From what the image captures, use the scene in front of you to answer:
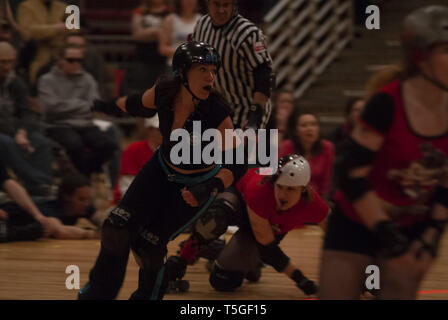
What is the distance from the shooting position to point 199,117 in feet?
11.0

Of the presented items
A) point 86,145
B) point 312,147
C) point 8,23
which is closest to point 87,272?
point 86,145

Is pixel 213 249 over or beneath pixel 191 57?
beneath

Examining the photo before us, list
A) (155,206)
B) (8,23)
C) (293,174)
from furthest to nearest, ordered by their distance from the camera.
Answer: (8,23) → (293,174) → (155,206)

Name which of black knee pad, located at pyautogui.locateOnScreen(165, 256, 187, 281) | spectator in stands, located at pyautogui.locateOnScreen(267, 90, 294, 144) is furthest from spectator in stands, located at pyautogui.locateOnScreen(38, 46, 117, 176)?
black knee pad, located at pyautogui.locateOnScreen(165, 256, 187, 281)

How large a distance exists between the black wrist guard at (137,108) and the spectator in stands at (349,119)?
2715 millimetres

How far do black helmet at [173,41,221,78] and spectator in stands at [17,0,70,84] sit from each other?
3200 millimetres

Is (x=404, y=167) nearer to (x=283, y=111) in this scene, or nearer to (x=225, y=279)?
(x=225, y=279)

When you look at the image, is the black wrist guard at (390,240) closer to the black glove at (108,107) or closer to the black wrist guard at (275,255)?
the black glove at (108,107)

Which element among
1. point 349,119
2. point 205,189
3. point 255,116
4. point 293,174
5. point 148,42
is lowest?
point 349,119

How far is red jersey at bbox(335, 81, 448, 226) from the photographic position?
2342 millimetres

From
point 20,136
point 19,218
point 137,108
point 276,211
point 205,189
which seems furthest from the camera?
point 20,136

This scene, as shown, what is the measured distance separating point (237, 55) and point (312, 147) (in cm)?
180

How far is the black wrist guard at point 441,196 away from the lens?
96.8 inches

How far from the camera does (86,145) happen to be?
20.7 feet
